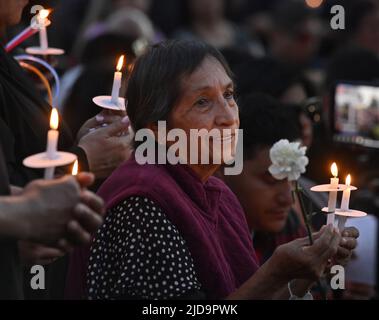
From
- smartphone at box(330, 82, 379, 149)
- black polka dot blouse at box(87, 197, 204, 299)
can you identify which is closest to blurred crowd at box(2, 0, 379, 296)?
smartphone at box(330, 82, 379, 149)

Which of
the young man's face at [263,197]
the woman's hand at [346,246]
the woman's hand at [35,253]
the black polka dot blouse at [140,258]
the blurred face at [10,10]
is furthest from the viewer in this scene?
the young man's face at [263,197]

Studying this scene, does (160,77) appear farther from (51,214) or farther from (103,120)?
(51,214)

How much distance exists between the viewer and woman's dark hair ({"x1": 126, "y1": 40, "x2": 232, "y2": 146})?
2.12 metres

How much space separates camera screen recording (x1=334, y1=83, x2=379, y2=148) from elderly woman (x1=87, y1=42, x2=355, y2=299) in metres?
1.55

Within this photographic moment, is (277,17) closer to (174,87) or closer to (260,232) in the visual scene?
(260,232)

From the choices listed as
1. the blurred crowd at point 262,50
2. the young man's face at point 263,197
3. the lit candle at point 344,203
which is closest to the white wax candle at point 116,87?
the blurred crowd at point 262,50

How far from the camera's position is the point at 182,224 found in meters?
2.00

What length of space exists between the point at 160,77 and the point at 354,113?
1.78 meters

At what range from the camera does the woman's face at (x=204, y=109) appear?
2.11 m

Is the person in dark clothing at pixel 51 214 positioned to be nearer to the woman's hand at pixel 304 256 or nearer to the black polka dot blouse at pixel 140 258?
the black polka dot blouse at pixel 140 258

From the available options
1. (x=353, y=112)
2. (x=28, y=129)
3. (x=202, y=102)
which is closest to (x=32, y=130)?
(x=28, y=129)

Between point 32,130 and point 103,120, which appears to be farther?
point 103,120

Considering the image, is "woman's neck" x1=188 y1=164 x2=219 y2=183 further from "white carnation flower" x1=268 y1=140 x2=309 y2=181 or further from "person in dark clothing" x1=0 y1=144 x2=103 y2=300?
"person in dark clothing" x1=0 y1=144 x2=103 y2=300
